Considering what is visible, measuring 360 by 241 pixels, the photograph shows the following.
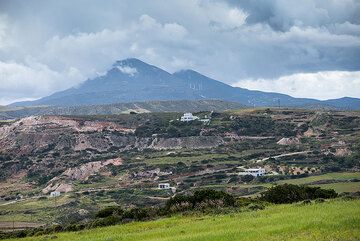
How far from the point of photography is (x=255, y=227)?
2612 cm

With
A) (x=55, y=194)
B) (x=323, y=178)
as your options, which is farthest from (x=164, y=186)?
(x=323, y=178)

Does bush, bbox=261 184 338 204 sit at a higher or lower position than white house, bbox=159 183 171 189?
higher

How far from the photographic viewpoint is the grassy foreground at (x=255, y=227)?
22.4m

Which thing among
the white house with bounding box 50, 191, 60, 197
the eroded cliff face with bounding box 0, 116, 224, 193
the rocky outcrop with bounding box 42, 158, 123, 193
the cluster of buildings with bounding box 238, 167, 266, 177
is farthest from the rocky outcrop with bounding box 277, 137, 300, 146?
the white house with bounding box 50, 191, 60, 197

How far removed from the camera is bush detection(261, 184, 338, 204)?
4074cm

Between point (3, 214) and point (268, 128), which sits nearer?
point (3, 214)

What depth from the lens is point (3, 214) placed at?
93.4 m

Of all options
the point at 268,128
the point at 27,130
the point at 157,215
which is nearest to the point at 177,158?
the point at 268,128

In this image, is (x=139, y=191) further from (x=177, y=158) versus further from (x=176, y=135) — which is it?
(x=176, y=135)

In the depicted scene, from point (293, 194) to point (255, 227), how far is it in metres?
15.7

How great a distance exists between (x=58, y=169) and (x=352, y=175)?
82047mm

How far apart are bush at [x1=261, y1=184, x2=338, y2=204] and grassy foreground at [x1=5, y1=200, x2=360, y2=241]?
757cm

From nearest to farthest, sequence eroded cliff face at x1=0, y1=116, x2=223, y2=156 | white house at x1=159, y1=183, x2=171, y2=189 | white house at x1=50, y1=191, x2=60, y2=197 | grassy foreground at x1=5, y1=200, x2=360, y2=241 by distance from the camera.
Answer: grassy foreground at x1=5, y1=200, x2=360, y2=241, white house at x1=159, y1=183, x2=171, y2=189, white house at x1=50, y1=191, x2=60, y2=197, eroded cliff face at x1=0, y1=116, x2=223, y2=156

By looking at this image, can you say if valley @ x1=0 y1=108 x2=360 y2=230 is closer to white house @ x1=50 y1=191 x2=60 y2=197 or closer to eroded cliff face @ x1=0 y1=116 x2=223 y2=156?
eroded cliff face @ x1=0 y1=116 x2=223 y2=156
